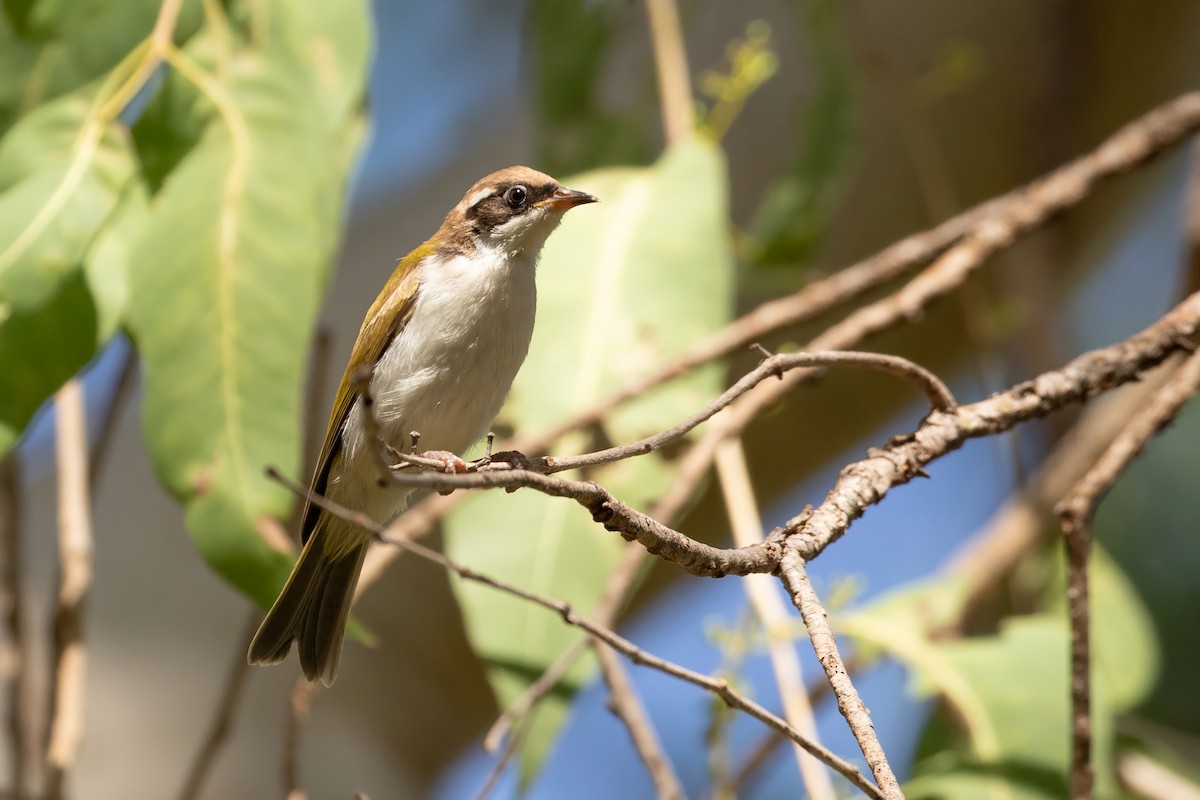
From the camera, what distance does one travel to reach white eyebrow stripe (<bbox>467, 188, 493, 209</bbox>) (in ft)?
10.2

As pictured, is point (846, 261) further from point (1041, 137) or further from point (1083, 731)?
point (1083, 731)

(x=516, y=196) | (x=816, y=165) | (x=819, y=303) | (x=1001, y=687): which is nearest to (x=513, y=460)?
(x=516, y=196)

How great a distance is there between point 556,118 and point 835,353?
2905mm

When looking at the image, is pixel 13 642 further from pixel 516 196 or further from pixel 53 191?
pixel 516 196

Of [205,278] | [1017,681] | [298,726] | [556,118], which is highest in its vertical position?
[556,118]

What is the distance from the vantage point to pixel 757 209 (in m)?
5.31

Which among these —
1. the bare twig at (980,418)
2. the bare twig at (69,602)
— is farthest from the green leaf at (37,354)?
the bare twig at (980,418)

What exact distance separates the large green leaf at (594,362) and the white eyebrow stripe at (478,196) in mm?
529

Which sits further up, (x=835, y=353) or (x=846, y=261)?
(x=846, y=261)

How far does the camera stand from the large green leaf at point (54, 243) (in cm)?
266

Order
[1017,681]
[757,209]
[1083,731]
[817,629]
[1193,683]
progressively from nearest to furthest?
[817,629] → [1083,731] → [1017,681] → [757,209] → [1193,683]

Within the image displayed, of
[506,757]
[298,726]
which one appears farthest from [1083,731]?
[298,726]

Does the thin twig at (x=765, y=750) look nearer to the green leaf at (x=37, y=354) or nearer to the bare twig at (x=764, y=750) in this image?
the bare twig at (x=764, y=750)

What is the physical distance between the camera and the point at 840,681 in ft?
5.19
